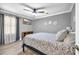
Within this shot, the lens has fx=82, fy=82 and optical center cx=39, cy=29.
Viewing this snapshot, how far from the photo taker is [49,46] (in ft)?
4.40

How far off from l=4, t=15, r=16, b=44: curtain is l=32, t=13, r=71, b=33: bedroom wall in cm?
34

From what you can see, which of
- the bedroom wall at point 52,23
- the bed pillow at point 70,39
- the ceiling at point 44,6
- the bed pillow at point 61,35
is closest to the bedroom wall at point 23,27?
the bedroom wall at point 52,23

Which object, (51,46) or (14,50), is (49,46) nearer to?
(51,46)

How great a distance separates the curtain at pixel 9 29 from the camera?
4.46ft

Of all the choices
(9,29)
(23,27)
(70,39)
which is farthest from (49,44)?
(9,29)

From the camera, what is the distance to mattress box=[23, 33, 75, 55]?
49.5 inches

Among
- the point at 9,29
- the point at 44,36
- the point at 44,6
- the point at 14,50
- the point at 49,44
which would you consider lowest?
the point at 14,50

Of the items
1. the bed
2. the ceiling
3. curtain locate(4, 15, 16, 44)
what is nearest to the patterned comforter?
the bed

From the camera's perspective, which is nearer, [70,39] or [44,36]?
[70,39]

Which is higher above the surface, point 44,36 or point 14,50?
point 44,36

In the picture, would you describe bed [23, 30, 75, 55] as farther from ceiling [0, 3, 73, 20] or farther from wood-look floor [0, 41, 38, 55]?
ceiling [0, 3, 73, 20]

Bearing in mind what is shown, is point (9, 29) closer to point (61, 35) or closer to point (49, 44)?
point (49, 44)

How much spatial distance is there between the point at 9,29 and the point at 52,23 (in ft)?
2.42

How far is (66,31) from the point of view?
1.32m
